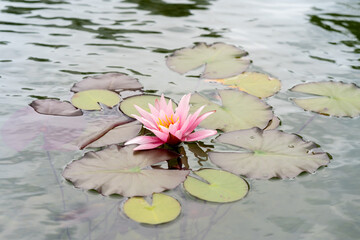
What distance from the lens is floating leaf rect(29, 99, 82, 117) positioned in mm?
2189

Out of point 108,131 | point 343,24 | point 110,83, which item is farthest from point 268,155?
point 343,24

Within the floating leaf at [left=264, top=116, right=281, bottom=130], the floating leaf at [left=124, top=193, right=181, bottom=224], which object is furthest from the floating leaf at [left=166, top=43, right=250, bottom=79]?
the floating leaf at [left=124, top=193, right=181, bottom=224]

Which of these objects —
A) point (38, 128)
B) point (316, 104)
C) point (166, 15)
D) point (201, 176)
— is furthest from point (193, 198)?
point (166, 15)

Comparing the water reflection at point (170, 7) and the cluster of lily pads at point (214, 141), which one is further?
the water reflection at point (170, 7)

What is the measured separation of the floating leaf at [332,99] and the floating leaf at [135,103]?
76 centimetres

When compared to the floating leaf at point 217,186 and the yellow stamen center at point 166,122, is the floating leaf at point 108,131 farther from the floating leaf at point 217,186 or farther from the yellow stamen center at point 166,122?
the floating leaf at point 217,186

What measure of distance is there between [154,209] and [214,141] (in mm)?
577

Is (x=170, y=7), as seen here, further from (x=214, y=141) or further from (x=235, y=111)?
(x=214, y=141)

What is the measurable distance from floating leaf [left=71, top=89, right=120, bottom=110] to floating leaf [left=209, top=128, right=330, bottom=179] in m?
0.64

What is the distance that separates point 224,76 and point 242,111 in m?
0.44

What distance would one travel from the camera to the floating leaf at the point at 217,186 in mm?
1673

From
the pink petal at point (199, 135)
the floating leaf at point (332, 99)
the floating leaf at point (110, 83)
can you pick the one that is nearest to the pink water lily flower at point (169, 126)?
the pink petal at point (199, 135)

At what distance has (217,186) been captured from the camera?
67.9 inches

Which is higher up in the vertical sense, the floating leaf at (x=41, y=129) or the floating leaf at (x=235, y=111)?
the floating leaf at (x=235, y=111)
